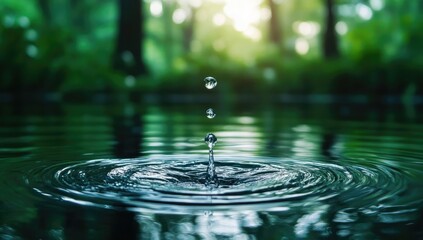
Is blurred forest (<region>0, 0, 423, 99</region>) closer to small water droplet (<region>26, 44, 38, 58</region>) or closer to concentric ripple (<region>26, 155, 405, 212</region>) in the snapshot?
small water droplet (<region>26, 44, 38, 58</region>)

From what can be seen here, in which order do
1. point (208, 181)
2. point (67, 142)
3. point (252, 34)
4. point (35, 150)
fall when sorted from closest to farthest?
point (208, 181) → point (35, 150) → point (67, 142) → point (252, 34)

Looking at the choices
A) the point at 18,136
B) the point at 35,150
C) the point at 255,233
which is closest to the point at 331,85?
the point at 18,136

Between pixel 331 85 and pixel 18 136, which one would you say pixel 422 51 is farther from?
pixel 18 136

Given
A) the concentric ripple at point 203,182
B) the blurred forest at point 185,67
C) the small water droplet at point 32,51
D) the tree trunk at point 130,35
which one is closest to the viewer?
the concentric ripple at point 203,182

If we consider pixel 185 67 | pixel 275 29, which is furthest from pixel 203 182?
pixel 275 29

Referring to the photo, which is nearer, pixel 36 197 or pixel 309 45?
pixel 36 197

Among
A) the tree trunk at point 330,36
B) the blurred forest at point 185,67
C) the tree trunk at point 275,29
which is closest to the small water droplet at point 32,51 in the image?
the blurred forest at point 185,67

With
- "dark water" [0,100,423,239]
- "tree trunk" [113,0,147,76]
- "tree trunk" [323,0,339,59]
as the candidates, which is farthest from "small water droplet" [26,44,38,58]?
"dark water" [0,100,423,239]

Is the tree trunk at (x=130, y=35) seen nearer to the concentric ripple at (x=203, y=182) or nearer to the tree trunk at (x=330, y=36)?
the tree trunk at (x=330, y=36)
